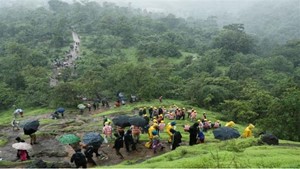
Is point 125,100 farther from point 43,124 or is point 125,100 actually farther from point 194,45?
point 194,45

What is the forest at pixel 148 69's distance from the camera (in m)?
39.8

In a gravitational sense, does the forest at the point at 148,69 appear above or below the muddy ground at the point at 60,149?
above

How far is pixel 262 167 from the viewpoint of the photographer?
1275 cm

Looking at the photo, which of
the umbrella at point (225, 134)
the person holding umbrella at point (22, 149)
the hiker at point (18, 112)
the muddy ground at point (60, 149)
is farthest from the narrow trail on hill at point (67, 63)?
the umbrella at point (225, 134)

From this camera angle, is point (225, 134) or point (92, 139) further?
point (225, 134)

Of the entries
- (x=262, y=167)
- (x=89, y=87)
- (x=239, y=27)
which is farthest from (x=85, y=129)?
(x=239, y=27)

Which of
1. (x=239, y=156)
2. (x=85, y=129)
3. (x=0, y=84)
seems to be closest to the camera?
(x=239, y=156)

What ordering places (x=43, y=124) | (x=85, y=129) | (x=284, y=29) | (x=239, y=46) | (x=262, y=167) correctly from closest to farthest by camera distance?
1. (x=262, y=167)
2. (x=85, y=129)
3. (x=43, y=124)
4. (x=239, y=46)
5. (x=284, y=29)

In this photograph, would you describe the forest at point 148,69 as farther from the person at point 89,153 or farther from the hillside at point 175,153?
the person at point 89,153

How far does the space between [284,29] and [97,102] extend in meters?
121

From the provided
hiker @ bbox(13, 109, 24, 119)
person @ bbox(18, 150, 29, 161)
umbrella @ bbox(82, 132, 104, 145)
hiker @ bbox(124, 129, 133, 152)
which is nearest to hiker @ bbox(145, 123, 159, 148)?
hiker @ bbox(124, 129, 133, 152)

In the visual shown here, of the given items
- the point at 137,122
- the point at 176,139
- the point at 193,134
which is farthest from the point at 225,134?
the point at 137,122

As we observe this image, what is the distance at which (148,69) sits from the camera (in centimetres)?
4781

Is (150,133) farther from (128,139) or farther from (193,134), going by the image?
(193,134)
